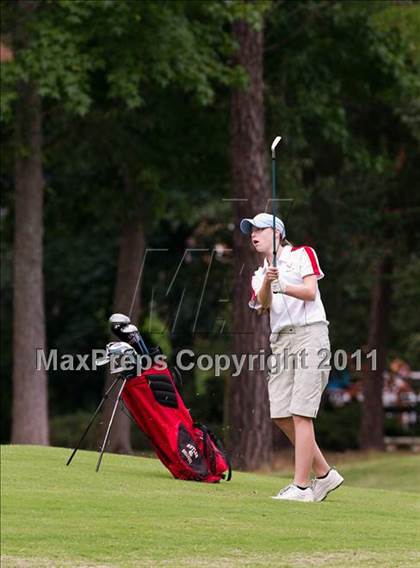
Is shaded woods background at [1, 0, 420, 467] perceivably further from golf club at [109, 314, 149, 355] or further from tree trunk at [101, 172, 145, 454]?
golf club at [109, 314, 149, 355]

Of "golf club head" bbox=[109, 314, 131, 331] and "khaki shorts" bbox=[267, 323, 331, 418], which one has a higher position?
"golf club head" bbox=[109, 314, 131, 331]

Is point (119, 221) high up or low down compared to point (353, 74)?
down

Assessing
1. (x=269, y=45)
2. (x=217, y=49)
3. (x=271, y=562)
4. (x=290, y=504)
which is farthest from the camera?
(x=269, y=45)

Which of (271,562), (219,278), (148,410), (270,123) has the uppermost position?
(270,123)

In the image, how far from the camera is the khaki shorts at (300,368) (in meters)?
11.0

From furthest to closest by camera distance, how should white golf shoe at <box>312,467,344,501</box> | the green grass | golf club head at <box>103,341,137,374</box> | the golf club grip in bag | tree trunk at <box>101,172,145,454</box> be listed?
tree trunk at <box>101,172,145,454</box> < the golf club grip in bag < golf club head at <box>103,341,137,374</box> < white golf shoe at <box>312,467,344,501</box> < the green grass

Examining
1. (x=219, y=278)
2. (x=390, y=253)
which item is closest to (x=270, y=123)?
(x=219, y=278)

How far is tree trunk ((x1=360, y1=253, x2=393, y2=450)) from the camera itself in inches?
1419

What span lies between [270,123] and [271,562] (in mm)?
20551

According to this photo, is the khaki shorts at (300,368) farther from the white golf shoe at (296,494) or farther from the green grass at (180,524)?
the green grass at (180,524)

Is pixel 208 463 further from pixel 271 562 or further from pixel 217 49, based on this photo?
pixel 217 49

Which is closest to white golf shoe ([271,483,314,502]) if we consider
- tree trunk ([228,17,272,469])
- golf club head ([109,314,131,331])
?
golf club head ([109,314,131,331])

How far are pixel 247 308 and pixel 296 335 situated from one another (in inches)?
510

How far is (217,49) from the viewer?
87.4ft
